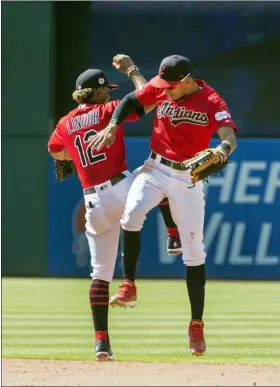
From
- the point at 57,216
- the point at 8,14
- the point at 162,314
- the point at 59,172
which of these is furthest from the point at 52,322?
the point at 8,14

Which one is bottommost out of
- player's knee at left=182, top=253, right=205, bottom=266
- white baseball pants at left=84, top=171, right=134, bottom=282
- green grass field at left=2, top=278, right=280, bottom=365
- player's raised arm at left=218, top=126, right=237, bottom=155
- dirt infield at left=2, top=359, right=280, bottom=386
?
green grass field at left=2, top=278, right=280, bottom=365

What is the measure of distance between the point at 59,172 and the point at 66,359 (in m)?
1.38

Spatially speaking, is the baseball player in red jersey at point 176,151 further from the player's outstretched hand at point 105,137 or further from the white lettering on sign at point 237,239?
the white lettering on sign at point 237,239

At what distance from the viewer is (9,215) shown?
1602 centimetres

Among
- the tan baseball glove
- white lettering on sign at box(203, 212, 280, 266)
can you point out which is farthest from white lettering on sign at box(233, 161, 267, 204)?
the tan baseball glove

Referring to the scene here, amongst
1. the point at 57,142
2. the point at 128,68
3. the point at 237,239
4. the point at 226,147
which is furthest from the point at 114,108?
the point at 237,239

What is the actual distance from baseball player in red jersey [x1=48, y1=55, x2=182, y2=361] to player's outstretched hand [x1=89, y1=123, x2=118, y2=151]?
25 centimetres

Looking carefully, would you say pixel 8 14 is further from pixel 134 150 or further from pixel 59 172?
pixel 59 172

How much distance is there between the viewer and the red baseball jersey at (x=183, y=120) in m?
7.65

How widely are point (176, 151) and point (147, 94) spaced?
0.43 m

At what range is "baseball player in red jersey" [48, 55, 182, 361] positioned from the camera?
779 centimetres

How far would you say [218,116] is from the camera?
7.57m

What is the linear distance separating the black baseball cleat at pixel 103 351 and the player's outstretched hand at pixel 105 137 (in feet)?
4.25

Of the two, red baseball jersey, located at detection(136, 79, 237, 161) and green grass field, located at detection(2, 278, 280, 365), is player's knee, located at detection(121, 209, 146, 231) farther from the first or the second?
green grass field, located at detection(2, 278, 280, 365)
